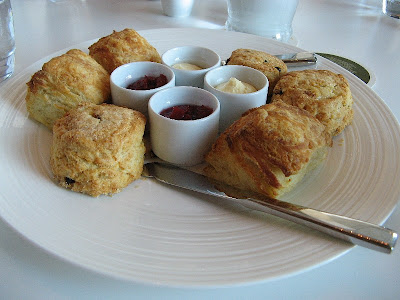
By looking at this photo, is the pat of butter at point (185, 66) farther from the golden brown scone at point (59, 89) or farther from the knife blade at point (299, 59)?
the knife blade at point (299, 59)

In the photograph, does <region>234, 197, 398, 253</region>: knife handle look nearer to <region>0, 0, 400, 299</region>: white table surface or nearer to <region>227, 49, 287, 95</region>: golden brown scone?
<region>0, 0, 400, 299</region>: white table surface

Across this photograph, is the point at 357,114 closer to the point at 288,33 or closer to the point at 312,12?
the point at 288,33

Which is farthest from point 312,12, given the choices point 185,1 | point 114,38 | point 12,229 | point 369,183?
point 12,229

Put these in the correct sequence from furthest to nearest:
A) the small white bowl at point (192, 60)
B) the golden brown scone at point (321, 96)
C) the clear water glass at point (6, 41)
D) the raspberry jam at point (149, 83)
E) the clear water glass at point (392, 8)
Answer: the clear water glass at point (392, 8) < the clear water glass at point (6, 41) < the small white bowl at point (192, 60) < the raspberry jam at point (149, 83) < the golden brown scone at point (321, 96)

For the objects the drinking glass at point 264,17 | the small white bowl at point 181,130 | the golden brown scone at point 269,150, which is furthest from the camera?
the drinking glass at point 264,17

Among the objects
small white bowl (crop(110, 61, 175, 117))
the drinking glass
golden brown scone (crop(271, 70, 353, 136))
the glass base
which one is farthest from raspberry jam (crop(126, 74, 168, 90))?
the drinking glass

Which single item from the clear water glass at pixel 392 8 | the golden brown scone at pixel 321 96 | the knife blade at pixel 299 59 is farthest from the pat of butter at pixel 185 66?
the clear water glass at pixel 392 8

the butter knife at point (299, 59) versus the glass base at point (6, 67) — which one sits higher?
the butter knife at point (299, 59)
